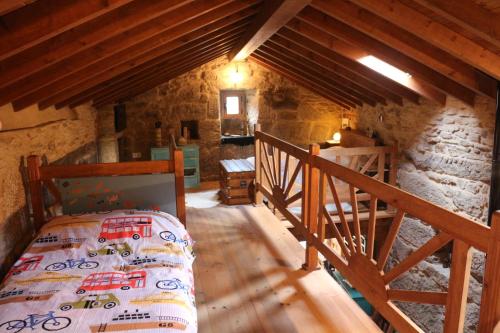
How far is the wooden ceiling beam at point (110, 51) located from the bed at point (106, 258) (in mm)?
616

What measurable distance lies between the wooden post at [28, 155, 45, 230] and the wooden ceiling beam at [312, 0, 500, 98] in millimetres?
2669

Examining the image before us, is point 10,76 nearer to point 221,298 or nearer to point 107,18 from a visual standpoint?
point 107,18

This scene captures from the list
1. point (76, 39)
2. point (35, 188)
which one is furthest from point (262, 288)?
point (76, 39)

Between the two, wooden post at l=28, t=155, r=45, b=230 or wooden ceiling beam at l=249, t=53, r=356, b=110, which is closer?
wooden post at l=28, t=155, r=45, b=230

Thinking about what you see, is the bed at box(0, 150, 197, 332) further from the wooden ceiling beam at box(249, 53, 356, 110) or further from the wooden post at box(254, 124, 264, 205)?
the wooden ceiling beam at box(249, 53, 356, 110)

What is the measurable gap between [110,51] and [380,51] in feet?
8.83

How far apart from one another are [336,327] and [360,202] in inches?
139

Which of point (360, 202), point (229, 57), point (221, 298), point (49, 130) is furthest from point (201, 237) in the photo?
point (229, 57)

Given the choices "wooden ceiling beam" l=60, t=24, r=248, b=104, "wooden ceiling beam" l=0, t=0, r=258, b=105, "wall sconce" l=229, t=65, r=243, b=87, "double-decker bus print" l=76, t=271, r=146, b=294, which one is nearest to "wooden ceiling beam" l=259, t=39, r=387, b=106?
"wooden ceiling beam" l=60, t=24, r=248, b=104

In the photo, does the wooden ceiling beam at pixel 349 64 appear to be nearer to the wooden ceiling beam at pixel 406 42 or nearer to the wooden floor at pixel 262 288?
the wooden ceiling beam at pixel 406 42

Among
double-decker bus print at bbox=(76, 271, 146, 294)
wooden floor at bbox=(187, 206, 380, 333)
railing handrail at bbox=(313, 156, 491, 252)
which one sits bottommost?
wooden floor at bbox=(187, 206, 380, 333)

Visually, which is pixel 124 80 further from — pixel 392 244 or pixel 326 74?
pixel 392 244

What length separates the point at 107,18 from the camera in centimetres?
236

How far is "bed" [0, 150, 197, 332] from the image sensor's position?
1.77 m
